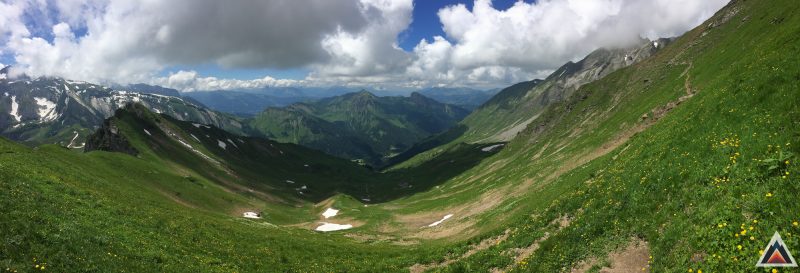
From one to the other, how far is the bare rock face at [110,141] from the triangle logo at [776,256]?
119 meters

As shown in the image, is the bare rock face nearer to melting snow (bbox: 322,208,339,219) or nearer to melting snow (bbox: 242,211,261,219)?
melting snow (bbox: 242,211,261,219)

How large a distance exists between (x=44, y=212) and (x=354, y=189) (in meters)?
176

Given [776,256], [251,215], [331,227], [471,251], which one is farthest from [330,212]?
[776,256]

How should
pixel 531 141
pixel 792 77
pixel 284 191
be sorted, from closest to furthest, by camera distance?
pixel 792 77, pixel 284 191, pixel 531 141

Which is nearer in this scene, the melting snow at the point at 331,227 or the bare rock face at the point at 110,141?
the melting snow at the point at 331,227

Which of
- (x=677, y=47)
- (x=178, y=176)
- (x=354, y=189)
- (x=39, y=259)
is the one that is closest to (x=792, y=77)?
(x=39, y=259)

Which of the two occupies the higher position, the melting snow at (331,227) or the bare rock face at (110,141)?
the bare rock face at (110,141)

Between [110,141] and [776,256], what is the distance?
13537cm

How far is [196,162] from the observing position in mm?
122812

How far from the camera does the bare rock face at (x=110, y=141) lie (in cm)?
10594

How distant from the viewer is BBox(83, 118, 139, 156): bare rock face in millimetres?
105938

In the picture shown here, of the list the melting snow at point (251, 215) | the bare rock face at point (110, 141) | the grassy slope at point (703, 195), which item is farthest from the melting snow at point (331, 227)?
the bare rock face at point (110, 141)

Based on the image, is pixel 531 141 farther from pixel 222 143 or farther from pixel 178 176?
pixel 222 143

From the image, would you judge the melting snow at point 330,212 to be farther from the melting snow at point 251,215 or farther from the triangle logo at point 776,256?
the triangle logo at point 776,256
